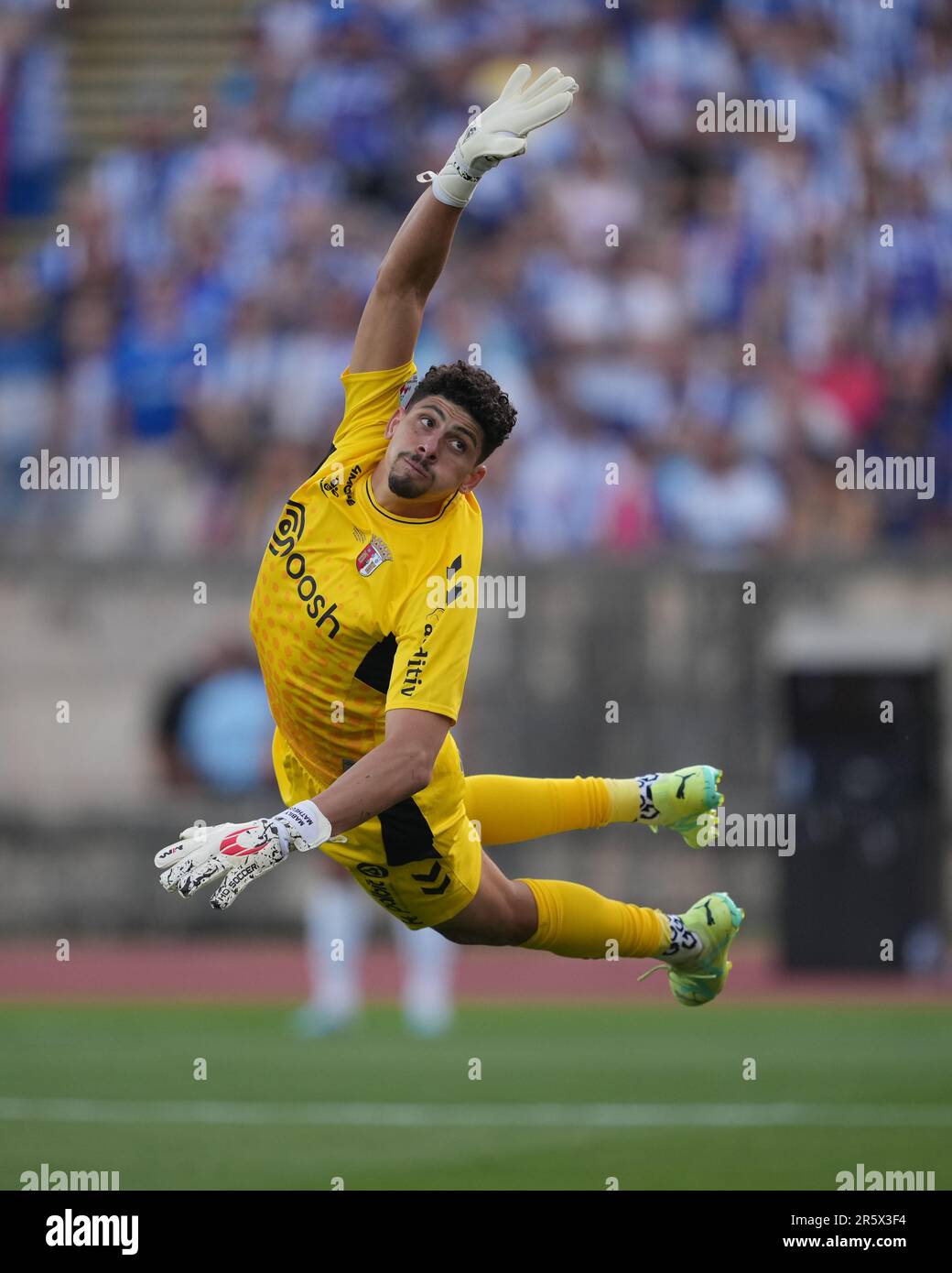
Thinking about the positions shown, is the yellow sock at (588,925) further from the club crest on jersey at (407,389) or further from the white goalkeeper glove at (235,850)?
the club crest on jersey at (407,389)

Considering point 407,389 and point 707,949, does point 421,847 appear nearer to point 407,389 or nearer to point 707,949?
point 707,949

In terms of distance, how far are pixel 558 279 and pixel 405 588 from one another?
9904mm

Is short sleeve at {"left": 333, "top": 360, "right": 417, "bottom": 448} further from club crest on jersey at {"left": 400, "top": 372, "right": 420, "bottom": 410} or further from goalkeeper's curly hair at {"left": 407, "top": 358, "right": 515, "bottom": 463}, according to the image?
goalkeeper's curly hair at {"left": 407, "top": 358, "right": 515, "bottom": 463}

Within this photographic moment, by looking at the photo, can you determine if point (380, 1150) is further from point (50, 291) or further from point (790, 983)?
point (50, 291)

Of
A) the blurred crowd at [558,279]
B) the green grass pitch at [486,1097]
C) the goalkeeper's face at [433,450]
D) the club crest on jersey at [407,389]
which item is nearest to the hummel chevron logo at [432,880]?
the goalkeeper's face at [433,450]

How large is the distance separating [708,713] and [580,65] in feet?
18.6

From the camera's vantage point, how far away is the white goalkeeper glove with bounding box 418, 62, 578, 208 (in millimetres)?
7223

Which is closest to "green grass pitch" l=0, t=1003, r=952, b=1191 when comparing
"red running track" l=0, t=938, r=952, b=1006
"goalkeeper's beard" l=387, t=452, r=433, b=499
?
"red running track" l=0, t=938, r=952, b=1006

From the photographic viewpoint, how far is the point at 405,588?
740cm

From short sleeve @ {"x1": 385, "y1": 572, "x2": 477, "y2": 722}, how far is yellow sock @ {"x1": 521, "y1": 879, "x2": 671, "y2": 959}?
108cm

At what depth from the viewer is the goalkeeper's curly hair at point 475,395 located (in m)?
7.34

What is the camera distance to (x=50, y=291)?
57.4ft

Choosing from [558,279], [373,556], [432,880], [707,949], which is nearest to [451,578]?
[373,556]
